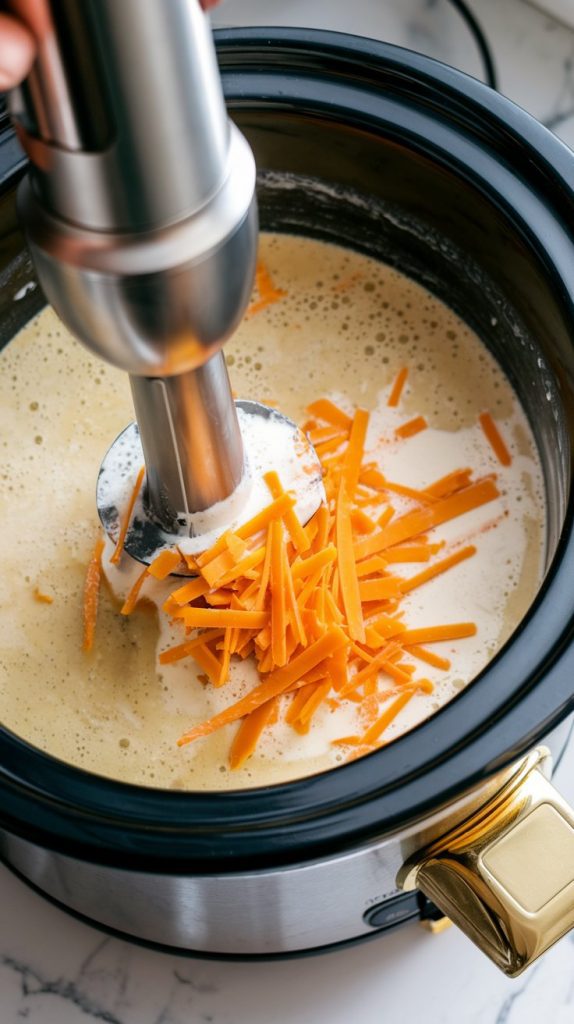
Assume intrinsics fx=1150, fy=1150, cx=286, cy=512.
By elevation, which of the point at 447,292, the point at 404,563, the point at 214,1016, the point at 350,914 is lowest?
the point at 214,1016

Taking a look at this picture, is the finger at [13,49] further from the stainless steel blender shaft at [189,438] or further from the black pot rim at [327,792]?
the black pot rim at [327,792]

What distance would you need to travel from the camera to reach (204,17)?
0.41 m

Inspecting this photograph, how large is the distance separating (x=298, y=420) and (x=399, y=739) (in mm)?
357

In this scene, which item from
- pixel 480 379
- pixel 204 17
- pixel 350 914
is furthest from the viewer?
pixel 480 379

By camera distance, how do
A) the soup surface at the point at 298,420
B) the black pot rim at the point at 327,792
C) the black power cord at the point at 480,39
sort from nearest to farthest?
the black pot rim at the point at 327,792
the soup surface at the point at 298,420
the black power cord at the point at 480,39

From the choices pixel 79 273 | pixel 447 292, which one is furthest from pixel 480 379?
pixel 79 273

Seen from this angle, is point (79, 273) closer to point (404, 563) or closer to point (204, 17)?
point (204, 17)

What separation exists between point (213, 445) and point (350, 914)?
32cm

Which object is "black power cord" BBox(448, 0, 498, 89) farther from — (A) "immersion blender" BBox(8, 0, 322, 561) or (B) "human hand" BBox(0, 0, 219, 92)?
(B) "human hand" BBox(0, 0, 219, 92)

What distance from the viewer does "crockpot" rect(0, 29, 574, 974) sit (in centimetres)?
57

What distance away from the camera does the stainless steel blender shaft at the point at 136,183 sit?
372mm

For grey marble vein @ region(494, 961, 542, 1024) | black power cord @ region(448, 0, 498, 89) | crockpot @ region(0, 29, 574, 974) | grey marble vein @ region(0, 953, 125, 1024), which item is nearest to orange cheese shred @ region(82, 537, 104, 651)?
crockpot @ region(0, 29, 574, 974)

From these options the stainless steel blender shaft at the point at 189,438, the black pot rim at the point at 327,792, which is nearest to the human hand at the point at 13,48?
the stainless steel blender shaft at the point at 189,438

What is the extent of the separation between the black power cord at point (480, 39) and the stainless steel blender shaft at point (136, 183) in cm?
73
